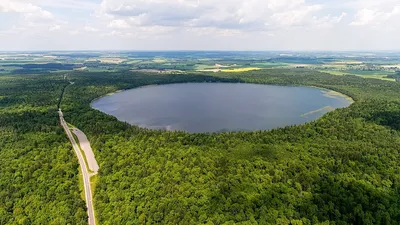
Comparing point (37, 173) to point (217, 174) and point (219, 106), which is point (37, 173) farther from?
point (219, 106)

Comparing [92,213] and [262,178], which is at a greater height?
[262,178]

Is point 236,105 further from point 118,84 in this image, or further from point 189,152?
point 118,84

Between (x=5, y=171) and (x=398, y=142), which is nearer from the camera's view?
(x=5, y=171)

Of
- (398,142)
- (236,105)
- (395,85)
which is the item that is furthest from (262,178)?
(395,85)

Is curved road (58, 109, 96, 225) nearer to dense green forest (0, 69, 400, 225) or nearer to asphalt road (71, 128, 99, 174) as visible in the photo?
asphalt road (71, 128, 99, 174)

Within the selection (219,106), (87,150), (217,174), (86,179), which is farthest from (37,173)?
(219,106)

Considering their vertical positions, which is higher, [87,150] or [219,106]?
[219,106]
